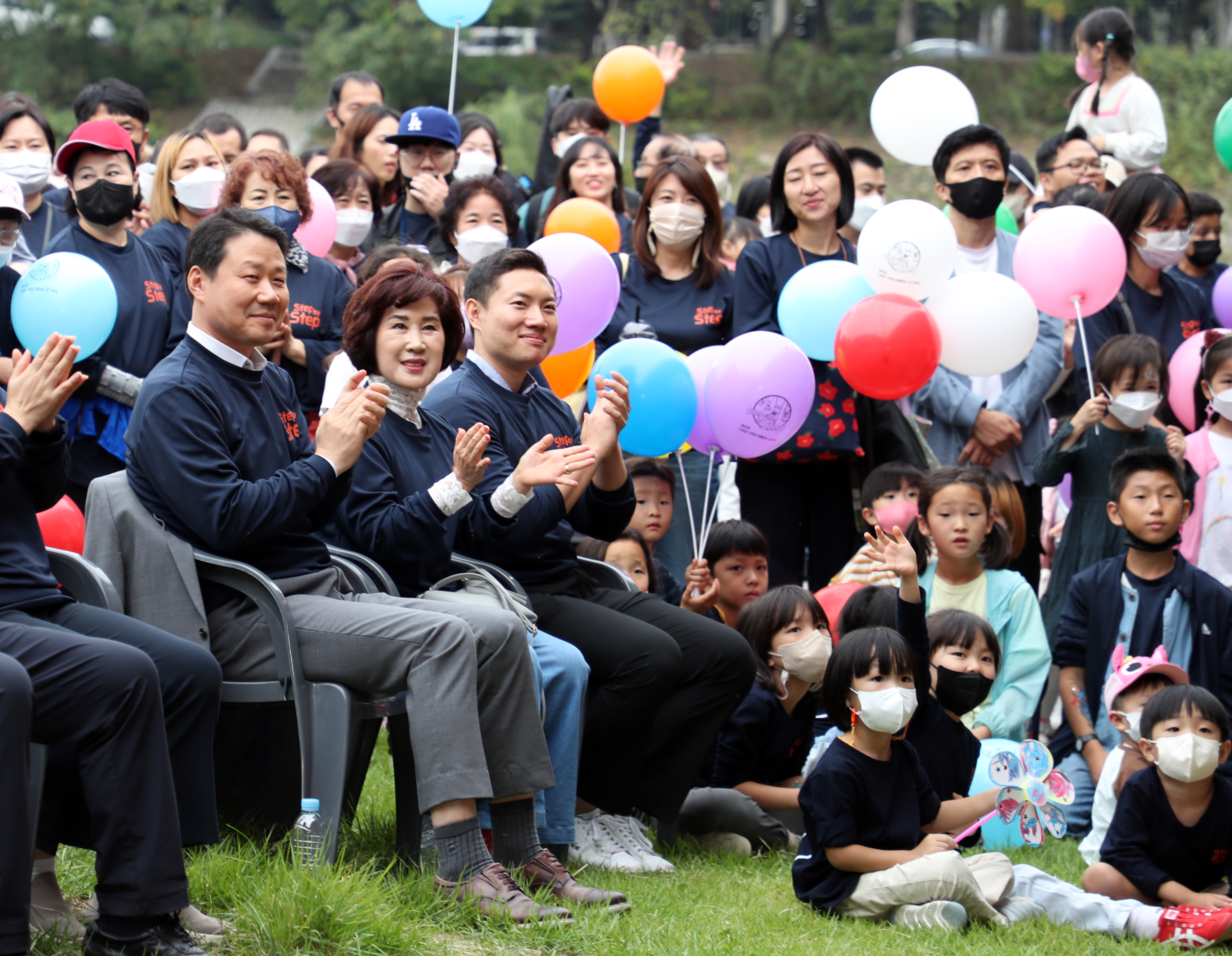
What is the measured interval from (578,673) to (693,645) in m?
0.52

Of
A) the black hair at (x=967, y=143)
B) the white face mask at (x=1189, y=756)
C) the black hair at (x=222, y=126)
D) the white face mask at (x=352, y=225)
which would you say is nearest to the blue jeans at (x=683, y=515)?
the black hair at (x=967, y=143)

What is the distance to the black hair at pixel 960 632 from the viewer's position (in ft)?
15.6

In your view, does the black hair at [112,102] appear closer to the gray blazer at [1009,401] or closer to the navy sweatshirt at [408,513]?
the navy sweatshirt at [408,513]

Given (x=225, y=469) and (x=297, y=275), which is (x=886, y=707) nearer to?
(x=225, y=469)

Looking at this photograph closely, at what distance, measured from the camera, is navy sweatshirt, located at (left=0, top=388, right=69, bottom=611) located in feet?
10.6

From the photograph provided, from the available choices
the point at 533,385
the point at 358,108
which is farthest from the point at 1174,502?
the point at 358,108

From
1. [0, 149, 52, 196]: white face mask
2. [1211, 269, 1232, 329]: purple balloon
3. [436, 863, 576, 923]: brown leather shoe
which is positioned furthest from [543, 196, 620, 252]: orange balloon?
[436, 863, 576, 923]: brown leather shoe

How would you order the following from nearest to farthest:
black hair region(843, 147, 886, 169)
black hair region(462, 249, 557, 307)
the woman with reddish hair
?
black hair region(462, 249, 557, 307) → the woman with reddish hair → black hair region(843, 147, 886, 169)

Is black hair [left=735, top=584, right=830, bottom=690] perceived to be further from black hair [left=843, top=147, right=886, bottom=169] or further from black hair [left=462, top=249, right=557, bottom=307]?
black hair [left=843, top=147, right=886, bottom=169]

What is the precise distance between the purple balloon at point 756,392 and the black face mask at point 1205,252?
8.75 feet

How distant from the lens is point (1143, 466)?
516 centimetres

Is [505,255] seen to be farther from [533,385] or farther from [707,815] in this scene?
[707,815]

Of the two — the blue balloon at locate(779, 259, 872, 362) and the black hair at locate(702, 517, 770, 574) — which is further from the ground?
the blue balloon at locate(779, 259, 872, 362)

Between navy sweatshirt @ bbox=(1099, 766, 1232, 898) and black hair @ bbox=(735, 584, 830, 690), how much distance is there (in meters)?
1.19
